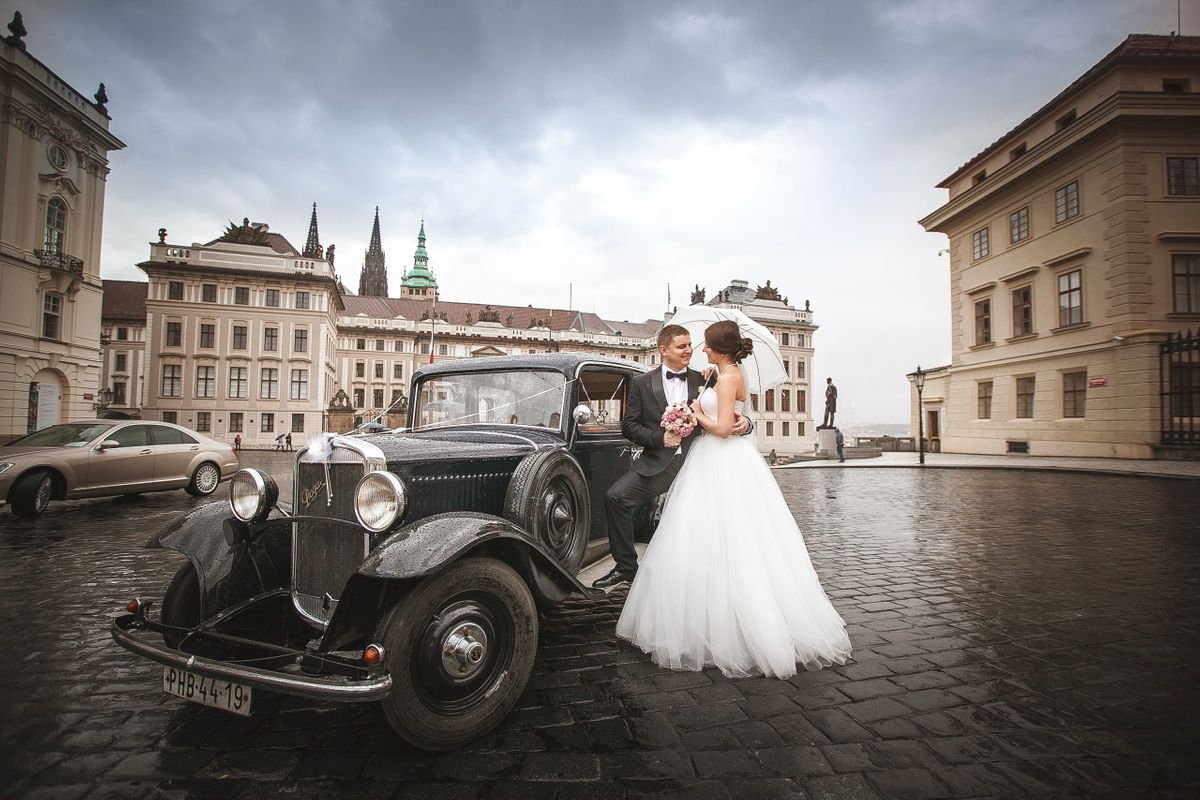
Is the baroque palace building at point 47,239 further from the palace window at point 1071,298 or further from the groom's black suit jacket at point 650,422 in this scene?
the palace window at point 1071,298

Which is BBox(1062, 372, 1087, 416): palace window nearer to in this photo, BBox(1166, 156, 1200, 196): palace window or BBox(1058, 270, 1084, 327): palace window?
BBox(1058, 270, 1084, 327): palace window

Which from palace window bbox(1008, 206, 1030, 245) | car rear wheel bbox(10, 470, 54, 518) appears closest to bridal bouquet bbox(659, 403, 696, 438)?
car rear wheel bbox(10, 470, 54, 518)

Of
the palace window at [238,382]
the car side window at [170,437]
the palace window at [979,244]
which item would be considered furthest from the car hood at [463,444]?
the palace window at [238,382]

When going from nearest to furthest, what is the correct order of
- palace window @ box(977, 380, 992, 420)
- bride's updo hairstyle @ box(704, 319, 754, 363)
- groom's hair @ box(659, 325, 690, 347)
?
bride's updo hairstyle @ box(704, 319, 754, 363), groom's hair @ box(659, 325, 690, 347), palace window @ box(977, 380, 992, 420)

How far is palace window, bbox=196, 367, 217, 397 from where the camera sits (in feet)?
138

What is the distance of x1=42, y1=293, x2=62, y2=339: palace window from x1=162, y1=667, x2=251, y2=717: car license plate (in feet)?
101

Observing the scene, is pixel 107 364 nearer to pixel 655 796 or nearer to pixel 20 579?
pixel 20 579

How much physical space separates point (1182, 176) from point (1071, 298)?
4441 mm

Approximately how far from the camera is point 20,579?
4824 millimetres

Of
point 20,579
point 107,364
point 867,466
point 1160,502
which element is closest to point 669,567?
point 20,579

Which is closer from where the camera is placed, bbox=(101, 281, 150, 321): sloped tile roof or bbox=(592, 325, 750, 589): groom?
bbox=(592, 325, 750, 589): groom

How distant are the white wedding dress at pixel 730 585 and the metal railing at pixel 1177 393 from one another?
1824 cm

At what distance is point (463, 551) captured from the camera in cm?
229

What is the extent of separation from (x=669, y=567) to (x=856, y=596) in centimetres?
212
